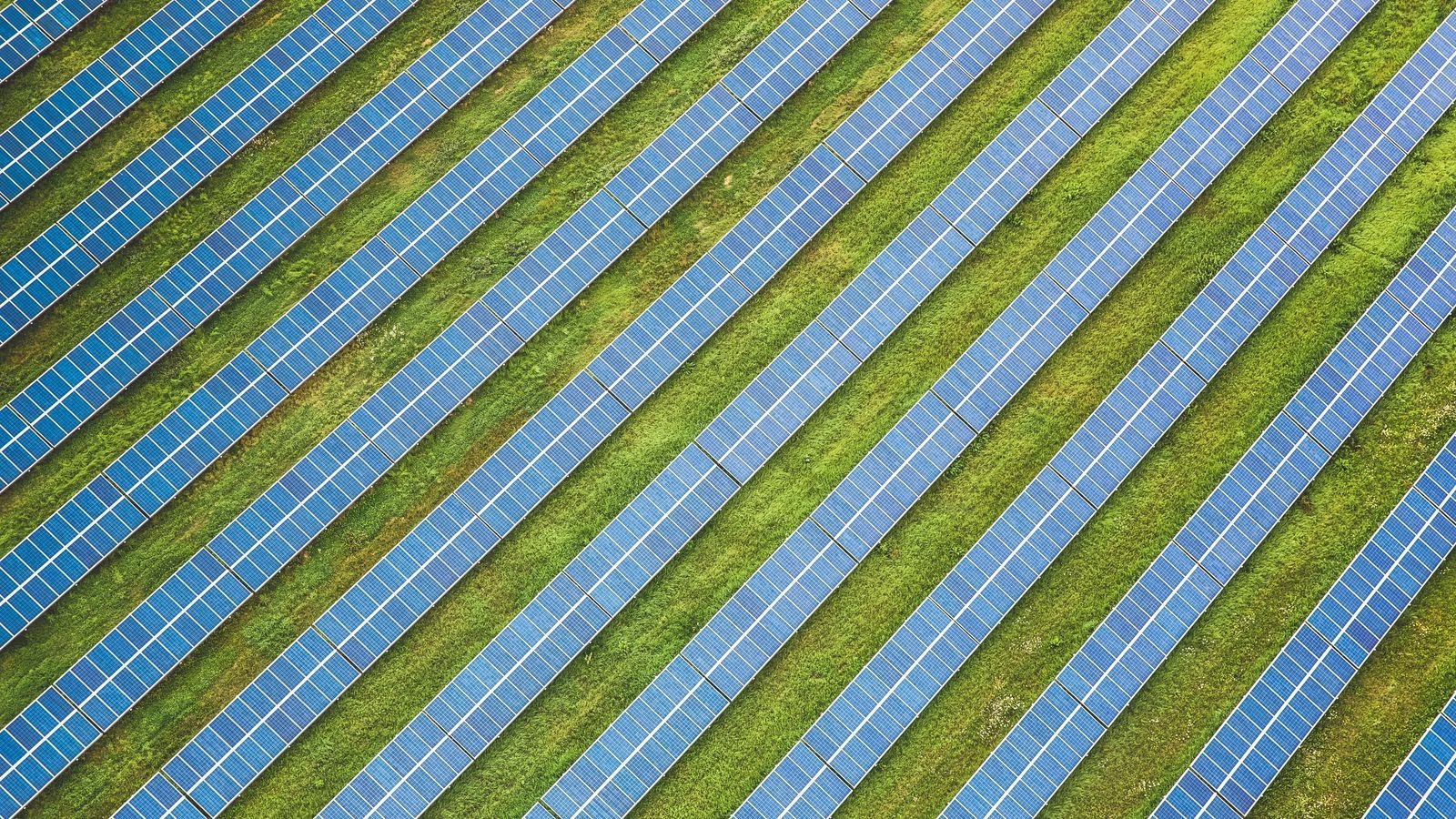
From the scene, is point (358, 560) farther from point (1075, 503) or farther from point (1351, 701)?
point (1351, 701)

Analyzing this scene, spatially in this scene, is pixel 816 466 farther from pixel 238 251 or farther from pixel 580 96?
pixel 238 251

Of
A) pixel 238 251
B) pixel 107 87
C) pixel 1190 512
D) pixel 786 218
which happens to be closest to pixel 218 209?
pixel 238 251

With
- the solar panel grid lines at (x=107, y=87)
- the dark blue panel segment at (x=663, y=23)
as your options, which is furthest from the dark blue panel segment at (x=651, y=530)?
the solar panel grid lines at (x=107, y=87)

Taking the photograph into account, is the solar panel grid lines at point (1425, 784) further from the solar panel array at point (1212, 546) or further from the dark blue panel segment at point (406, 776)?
the dark blue panel segment at point (406, 776)

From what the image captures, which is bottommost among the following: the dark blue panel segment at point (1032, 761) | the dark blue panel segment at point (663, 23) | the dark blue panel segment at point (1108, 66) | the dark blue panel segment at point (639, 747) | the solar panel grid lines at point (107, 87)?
the dark blue panel segment at point (639, 747)

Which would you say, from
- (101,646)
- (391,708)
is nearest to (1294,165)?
(391,708)

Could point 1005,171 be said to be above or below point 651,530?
above
